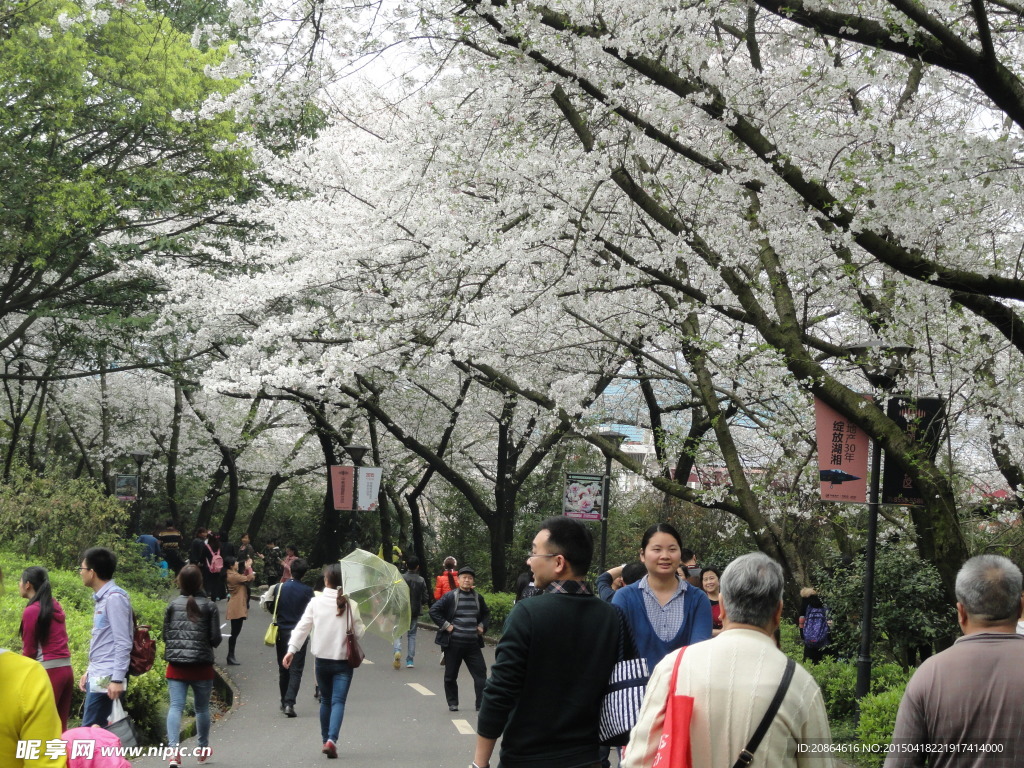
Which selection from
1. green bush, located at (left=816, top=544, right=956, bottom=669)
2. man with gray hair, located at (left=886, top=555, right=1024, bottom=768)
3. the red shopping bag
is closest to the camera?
the red shopping bag

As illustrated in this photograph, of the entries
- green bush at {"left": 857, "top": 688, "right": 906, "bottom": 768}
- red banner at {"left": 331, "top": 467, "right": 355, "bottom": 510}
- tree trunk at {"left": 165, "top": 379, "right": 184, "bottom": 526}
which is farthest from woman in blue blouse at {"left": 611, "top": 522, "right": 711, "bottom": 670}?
tree trunk at {"left": 165, "top": 379, "right": 184, "bottom": 526}

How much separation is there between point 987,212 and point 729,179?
2.89 metres

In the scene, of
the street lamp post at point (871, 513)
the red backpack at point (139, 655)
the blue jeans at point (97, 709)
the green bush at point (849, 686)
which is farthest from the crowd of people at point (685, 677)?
the green bush at point (849, 686)

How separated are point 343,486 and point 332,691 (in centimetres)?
1437

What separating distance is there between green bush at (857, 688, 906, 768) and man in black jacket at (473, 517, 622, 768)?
4.79m

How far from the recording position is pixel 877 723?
812 cm

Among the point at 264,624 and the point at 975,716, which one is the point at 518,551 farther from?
the point at 975,716

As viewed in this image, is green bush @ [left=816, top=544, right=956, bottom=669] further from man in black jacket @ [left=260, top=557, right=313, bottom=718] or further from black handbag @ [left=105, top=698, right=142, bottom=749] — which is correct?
black handbag @ [left=105, top=698, right=142, bottom=749]

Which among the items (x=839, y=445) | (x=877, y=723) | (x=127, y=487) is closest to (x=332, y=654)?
(x=877, y=723)

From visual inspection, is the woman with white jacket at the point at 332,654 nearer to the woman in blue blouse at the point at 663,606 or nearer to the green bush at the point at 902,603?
the woman in blue blouse at the point at 663,606

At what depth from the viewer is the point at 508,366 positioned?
56.9 ft

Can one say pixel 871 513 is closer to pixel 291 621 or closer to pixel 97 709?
pixel 291 621

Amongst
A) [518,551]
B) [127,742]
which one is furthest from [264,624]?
[127,742]

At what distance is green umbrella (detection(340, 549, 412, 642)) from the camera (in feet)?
32.5
